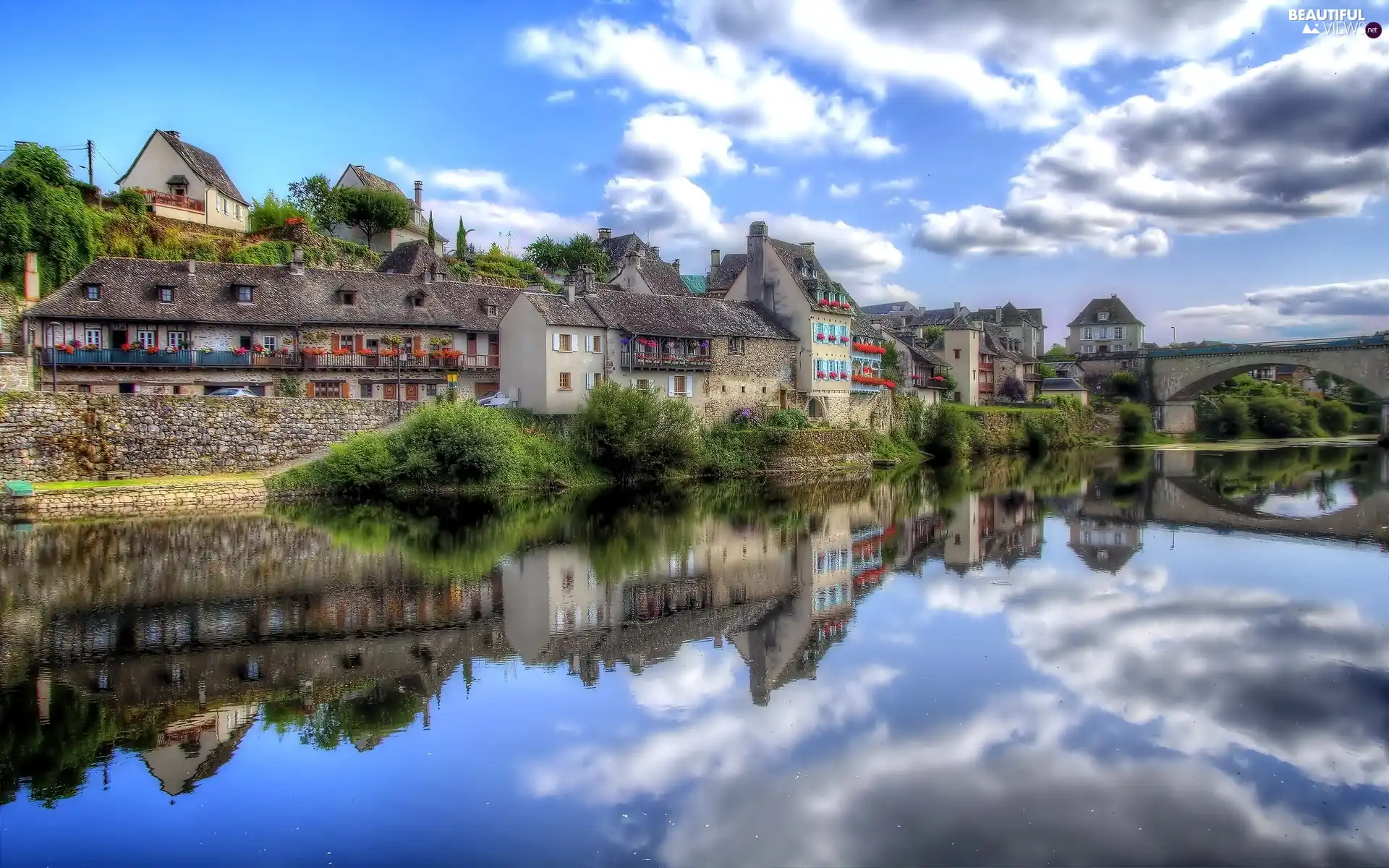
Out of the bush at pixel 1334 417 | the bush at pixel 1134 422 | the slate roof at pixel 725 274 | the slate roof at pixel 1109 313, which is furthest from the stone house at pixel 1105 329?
the slate roof at pixel 725 274

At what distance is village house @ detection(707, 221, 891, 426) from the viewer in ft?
192

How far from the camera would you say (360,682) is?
50.2 ft

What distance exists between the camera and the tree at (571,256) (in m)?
75.3

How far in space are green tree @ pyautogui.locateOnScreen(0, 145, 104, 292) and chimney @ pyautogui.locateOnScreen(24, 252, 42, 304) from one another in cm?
19

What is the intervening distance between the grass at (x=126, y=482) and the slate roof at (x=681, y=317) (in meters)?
20.1

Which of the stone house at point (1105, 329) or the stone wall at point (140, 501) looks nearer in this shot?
the stone wall at point (140, 501)

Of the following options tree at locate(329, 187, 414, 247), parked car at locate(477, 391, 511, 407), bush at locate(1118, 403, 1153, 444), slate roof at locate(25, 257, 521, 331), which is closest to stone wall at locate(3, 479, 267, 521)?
parked car at locate(477, 391, 511, 407)

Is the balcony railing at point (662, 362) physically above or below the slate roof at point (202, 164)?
below

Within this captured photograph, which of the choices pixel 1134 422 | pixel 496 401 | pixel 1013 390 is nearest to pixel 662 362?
pixel 496 401

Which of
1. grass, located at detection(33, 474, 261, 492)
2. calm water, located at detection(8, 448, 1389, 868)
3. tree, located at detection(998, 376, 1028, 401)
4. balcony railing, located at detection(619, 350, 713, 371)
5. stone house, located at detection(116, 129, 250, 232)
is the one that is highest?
stone house, located at detection(116, 129, 250, 232)

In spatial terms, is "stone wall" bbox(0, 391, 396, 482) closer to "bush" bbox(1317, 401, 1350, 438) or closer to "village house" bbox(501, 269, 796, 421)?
"village house" bbox(501, 269, 796, 421)

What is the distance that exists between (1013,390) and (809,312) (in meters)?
36.7

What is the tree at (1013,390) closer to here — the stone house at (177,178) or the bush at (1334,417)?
the bush at (1334,417)

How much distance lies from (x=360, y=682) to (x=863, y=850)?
8907 millimetres
